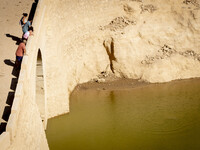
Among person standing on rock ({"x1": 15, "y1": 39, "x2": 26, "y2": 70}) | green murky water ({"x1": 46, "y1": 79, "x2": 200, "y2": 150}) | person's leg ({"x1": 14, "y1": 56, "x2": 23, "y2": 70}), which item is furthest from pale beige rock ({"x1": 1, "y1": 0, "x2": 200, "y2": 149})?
person standing on rock ({"x1": 15, "y1": 39, "x2": 26, "y2": 70})

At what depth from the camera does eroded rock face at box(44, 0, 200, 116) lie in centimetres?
1377

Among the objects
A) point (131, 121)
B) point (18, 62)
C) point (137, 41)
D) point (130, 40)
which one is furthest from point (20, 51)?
point (137, 41)

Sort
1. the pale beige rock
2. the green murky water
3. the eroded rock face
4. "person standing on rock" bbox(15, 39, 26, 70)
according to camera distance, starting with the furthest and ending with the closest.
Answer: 1. the eroded rock face
2. the pale beige rock
3. the green murky water
4. "person standing on rock" bbox(15, 39, 26, 70)

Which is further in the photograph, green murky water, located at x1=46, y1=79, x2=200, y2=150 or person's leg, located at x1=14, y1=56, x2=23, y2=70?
green murky water, located at x1=46, y1=79, x2=200, y2=150

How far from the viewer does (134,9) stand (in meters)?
14.3

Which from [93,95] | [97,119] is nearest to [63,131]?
[97,119]

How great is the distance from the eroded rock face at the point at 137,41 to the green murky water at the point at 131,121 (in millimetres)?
1320

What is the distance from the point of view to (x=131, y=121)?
35.7ft

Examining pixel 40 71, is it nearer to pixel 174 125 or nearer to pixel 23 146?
pixel 23 146

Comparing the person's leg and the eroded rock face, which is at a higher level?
the eroded rock face

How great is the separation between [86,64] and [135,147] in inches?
259

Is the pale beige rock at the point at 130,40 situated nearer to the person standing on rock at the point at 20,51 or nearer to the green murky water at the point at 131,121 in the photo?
the green murky water at the point at 131,121

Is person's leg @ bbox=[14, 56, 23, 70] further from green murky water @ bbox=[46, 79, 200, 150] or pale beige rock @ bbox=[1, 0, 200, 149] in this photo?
pale beige rock @ bbox=[1, 0, 200, 149]

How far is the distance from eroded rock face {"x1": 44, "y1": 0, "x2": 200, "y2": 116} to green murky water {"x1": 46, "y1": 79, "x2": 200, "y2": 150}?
132cm
